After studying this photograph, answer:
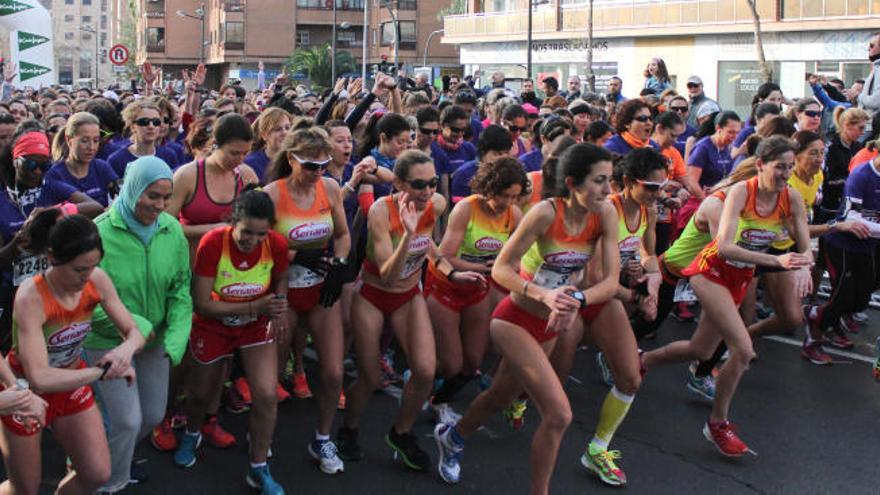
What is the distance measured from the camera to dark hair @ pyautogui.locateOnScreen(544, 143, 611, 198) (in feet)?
17.2

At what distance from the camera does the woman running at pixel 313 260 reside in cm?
583

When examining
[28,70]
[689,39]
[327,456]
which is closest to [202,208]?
[327,456]

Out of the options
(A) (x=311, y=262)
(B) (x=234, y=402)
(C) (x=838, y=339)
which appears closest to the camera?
(A) (x=311, y=262)

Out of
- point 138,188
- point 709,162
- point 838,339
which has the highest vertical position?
point 709,162

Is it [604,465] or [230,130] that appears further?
[230,130]

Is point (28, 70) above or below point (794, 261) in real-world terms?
above

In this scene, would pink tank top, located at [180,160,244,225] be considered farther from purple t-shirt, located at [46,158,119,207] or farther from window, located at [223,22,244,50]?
window, located at [223,22,244,50]

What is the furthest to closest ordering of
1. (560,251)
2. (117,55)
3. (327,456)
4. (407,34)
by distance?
(407,34), (117,55), (327,456), (560,251)

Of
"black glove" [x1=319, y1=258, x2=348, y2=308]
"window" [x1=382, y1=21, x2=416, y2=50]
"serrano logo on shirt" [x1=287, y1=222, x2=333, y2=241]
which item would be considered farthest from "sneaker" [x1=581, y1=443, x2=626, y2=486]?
"window" [x1=382, y1=21, x2=416, y2=50]

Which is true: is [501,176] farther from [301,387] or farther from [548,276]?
[301,387]

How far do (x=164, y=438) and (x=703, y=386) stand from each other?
3654mm

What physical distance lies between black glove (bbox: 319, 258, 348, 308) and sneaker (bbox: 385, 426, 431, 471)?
896mm

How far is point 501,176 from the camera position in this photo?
6121mm

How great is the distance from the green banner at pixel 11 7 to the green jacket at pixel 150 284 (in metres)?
14.2
